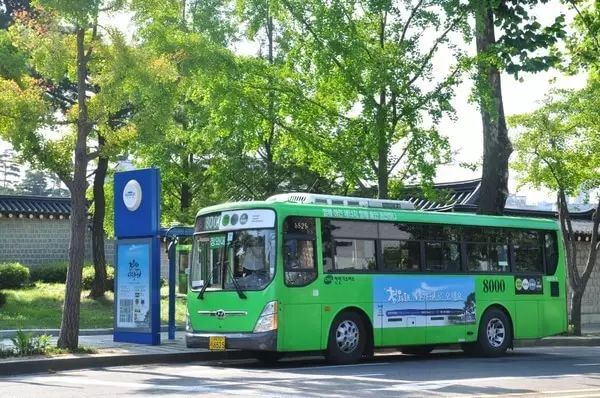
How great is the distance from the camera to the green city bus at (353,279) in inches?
618

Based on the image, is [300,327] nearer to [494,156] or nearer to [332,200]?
[332,200]

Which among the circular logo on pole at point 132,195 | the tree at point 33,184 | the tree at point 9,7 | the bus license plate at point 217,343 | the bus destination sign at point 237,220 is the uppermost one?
the tree at point 33,184

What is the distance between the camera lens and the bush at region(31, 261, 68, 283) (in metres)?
32.7

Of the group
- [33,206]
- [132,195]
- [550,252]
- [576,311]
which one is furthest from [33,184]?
[550,252]

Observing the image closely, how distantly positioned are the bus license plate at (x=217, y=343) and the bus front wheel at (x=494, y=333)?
606 centimetres

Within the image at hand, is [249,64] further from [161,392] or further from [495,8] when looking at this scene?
[161,392]

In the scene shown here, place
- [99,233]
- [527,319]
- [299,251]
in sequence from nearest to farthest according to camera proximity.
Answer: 1. [299,251]
2. [527,319]
3. [99,233]

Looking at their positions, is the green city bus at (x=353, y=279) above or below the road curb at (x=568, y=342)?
above

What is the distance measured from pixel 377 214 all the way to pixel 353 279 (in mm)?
1450

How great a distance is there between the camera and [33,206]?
1400 inches

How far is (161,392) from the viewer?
1149cm

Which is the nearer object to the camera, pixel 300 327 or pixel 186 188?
pixel 300 327

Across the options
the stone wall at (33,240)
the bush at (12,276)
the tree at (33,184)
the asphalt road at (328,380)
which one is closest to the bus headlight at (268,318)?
the asphalt road at (328,380)

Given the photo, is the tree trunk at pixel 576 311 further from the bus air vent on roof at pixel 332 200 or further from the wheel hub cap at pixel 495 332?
the bus air vent on roof at pixel 332 200
